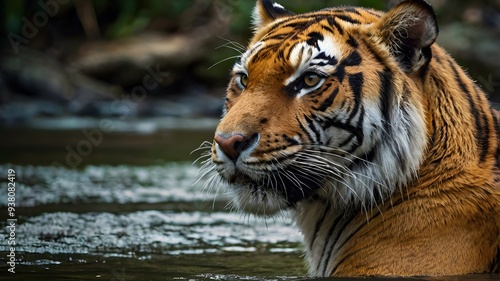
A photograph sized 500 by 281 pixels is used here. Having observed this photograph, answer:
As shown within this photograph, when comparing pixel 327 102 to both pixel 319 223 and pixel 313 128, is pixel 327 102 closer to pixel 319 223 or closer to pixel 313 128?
pixel 313 128

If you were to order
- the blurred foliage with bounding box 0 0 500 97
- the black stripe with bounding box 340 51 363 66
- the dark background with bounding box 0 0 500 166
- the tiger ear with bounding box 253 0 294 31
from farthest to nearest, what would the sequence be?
the blurred foliage with bounding box 0 0 500 97 → the dark background with bounding box 0 0 500 166 → the tiger ear with bounding box 253 0 294 31 → the black stripe with bounding box 340 51 363 66

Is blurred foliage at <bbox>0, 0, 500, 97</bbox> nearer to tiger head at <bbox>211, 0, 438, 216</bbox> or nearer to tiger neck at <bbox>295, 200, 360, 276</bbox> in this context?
tiger neck at <bbox>295, 200, 360, 276</bbox>

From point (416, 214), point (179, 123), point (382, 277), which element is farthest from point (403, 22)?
point (179, 123)

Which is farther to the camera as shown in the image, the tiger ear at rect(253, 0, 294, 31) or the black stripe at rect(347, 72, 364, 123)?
the tiger ear at rect(253, 0, 294, 31)

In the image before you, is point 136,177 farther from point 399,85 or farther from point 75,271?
point 399,85

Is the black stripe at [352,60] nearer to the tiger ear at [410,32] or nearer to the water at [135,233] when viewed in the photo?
the tiger ear at [410,32]

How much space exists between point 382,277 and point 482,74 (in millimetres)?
12876

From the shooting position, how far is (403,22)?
3594 millimetres

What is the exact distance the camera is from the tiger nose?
340 cm

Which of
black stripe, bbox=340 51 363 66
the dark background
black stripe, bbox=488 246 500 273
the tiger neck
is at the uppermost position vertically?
the dark background

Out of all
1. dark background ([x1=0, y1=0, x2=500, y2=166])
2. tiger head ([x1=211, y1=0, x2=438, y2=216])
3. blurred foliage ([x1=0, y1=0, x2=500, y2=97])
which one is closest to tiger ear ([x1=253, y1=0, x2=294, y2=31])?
tiger head ([x1=211, y1=0, x2=438, y2=216])

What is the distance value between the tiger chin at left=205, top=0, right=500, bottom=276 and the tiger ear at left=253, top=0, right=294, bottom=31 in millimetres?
531

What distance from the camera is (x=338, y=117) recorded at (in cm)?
357

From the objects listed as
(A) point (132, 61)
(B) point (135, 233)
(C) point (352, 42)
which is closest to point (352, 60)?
(C) point (352, 42)
